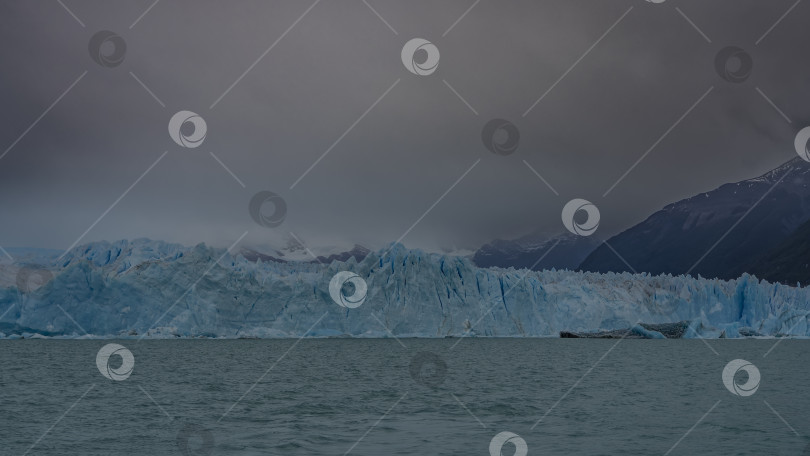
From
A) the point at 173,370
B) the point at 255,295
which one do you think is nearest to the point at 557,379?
the point at 173,370

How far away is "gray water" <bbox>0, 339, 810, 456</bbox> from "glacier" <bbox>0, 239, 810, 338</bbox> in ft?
69.6

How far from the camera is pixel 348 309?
69.2m

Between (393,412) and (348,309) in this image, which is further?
(348,309)

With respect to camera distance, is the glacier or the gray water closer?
the gray water

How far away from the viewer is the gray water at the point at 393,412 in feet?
56.4

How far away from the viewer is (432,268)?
231ft

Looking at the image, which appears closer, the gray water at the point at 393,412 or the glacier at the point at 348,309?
the gray water at the point at 393,412

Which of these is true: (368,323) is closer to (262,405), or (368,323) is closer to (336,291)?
(336,291)

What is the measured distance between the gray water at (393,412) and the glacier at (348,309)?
21.2m

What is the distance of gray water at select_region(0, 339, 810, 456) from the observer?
17.2 metres

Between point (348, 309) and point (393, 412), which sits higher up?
point (348, 309)

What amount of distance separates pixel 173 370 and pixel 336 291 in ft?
93.2

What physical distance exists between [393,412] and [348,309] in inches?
1822

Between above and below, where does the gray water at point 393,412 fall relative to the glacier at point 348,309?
below
